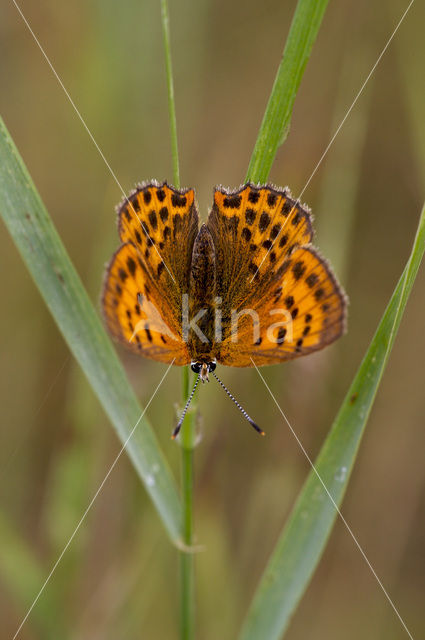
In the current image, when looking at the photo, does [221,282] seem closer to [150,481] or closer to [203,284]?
[203,284]

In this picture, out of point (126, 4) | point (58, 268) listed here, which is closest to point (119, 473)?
point (58, 268)

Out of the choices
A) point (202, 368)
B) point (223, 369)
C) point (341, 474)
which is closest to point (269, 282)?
point (202, 368)

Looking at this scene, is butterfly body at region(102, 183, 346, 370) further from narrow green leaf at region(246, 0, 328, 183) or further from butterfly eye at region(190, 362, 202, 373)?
narrow green leaf at region(246, 0, 328, 183)

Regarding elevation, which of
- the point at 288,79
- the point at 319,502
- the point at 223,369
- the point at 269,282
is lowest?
the point at 319,502

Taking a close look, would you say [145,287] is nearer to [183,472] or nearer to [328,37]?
[183,472]

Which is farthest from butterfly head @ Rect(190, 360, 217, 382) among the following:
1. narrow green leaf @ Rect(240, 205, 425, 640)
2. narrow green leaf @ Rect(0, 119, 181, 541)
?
narrow green leaf @ Rect(240, 205, 425, 640)

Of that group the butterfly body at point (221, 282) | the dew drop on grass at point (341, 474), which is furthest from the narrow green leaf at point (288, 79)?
the dew drop on grass at point (341, 474)
